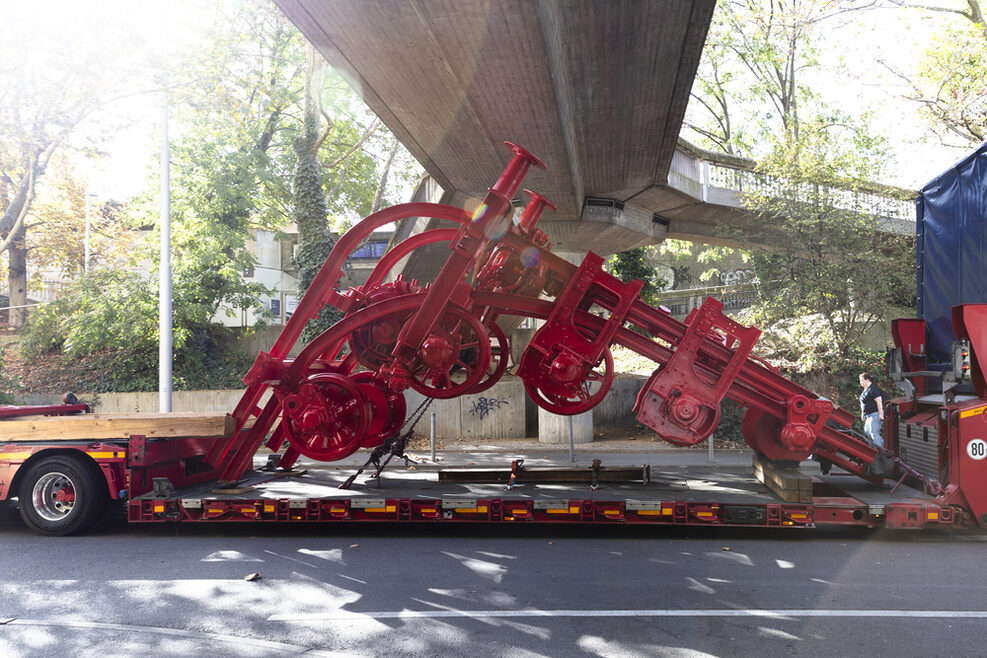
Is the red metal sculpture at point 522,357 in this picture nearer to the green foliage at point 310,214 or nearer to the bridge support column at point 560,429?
the bridge support column at point 560,429

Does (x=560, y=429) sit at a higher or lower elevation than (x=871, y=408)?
lower

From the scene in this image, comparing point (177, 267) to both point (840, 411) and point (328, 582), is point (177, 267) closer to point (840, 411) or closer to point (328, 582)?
point (328, 582)

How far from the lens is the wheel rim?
7.90m

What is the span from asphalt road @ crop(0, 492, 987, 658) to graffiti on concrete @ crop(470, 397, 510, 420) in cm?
903

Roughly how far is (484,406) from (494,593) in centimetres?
1148

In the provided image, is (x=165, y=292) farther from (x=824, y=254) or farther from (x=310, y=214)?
(x=824, y=254)

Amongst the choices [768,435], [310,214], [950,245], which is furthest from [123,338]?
[950,245]

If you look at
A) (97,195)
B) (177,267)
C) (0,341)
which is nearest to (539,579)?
(177,267)

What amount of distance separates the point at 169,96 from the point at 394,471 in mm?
10866

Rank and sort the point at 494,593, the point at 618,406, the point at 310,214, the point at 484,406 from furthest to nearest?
1. the point at 310,214
2. the point at 618,406
3. the point at 484,406
4. the point at 494,593

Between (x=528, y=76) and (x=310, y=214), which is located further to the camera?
(x=310, y=214)

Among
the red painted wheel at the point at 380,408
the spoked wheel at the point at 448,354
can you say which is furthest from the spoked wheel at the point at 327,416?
the spoked wheel at the point at 448,354

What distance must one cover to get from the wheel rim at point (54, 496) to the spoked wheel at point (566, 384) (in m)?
5.16

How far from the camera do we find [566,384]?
7676 mm
